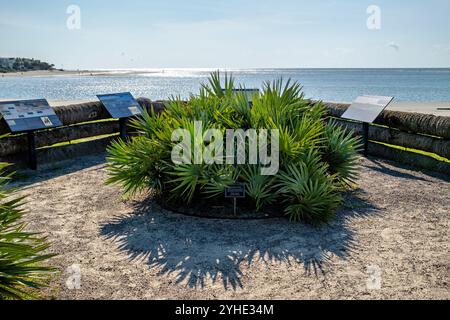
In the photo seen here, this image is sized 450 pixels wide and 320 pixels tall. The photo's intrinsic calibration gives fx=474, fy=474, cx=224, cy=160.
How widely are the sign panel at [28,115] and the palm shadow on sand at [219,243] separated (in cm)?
387

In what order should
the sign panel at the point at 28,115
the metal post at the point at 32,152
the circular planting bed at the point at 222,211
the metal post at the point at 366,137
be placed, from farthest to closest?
the metal post at the point at 366,137 → the metal post at the point at 32,152 → the sign panel at the point at 28,115 → the circular planting bed at the point at 222,211

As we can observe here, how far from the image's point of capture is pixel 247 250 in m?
5.41

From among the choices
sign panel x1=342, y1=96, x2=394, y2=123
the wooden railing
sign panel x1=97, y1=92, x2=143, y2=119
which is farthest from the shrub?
sign panel x1=97, y1=92, x2=143, y2=119

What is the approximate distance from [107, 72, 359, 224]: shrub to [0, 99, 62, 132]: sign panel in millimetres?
3109

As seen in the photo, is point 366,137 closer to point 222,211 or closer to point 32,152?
point 222,211

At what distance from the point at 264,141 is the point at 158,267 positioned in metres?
2.48

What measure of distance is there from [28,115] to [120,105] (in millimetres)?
2957

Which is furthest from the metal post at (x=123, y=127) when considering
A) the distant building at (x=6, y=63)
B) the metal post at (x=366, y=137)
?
the distant building at (x=6, y=63)

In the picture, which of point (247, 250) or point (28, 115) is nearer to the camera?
point (247, 250)

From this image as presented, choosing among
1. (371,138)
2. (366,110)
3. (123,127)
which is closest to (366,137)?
(371,138)

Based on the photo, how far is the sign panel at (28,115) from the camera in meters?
9.24

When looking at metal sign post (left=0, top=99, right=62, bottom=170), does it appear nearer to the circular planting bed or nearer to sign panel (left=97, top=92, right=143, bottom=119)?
sign panel (left=97, top=92, right=143, bottom=119)

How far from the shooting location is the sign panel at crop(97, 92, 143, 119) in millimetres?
11883

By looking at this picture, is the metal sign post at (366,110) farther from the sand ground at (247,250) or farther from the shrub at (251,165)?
the shrub at (251,165)
